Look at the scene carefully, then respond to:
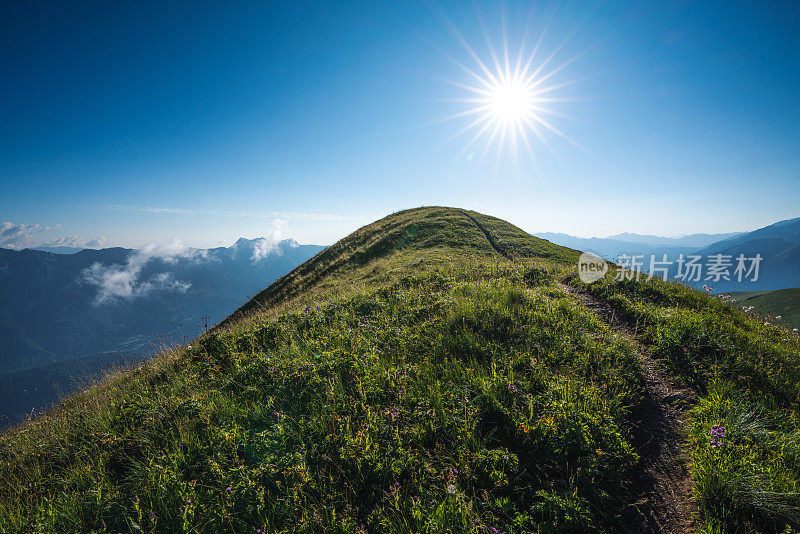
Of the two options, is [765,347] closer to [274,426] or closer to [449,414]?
[449,414]

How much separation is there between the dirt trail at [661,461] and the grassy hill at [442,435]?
0.08 ft

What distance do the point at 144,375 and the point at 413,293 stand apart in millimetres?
7866

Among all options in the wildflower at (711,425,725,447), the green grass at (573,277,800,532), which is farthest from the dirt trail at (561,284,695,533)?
the wildflower at (711,425,725,447)

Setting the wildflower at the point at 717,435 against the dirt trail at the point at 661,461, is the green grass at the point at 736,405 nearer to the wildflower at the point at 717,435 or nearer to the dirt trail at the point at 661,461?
the wildflower at the point at 717,435

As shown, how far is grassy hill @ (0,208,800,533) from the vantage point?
3.50 m

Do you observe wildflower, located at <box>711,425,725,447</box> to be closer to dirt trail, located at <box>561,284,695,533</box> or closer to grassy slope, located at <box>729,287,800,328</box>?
dirt trail, located at <box>561,284,695,533</box>

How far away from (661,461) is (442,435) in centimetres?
316

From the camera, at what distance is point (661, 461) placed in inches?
166

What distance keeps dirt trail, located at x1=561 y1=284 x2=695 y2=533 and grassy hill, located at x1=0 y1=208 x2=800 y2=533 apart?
2 centimetres

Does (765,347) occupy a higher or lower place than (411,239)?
lower

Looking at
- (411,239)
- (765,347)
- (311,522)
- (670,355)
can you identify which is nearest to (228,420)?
(311,522)

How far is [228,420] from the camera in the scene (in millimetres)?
4926

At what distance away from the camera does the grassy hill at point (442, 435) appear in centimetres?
350

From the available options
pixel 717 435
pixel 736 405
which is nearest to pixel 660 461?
pixel 717 435
